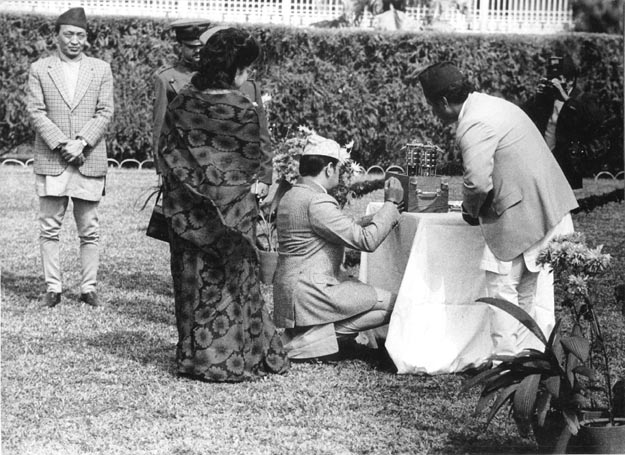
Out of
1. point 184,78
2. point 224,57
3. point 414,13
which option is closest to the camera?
point 224,57

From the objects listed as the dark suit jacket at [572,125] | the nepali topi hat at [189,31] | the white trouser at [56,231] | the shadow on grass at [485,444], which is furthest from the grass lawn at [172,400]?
the nepali topi hat at [189,31]

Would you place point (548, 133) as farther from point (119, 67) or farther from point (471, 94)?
point (119, 67)

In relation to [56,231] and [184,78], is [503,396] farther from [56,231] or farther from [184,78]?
[56,231]

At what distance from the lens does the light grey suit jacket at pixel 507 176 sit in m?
5.65

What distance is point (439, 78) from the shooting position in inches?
224

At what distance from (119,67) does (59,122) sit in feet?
37.9

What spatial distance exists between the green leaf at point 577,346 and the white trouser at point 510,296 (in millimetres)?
1406

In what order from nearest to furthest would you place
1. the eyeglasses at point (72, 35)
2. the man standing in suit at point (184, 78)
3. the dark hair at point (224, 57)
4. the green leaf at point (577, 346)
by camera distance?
the green leaf at point (577, 346) → the dark hair at point (224, 57) → the man standing in suit at point (184, 78) → the eyeglasses at point (72, 35)

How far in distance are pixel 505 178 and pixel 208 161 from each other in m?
1.59

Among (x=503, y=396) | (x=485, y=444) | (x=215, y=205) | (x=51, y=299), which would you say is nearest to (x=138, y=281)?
(x=51, y=299)

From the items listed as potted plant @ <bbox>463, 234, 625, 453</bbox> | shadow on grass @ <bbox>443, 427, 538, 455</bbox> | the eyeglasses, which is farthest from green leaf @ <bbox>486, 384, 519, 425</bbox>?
the eyeglasses

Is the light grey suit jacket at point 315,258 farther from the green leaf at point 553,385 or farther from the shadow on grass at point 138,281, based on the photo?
the shadow on grass at point 138,281

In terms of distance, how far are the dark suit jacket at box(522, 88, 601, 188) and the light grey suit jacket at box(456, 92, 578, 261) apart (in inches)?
129

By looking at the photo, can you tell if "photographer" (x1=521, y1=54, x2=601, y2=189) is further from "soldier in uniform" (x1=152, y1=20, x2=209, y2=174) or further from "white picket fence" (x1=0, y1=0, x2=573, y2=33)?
"white picket fence" (x1=0, y1=0, x2=573, y2=33)
